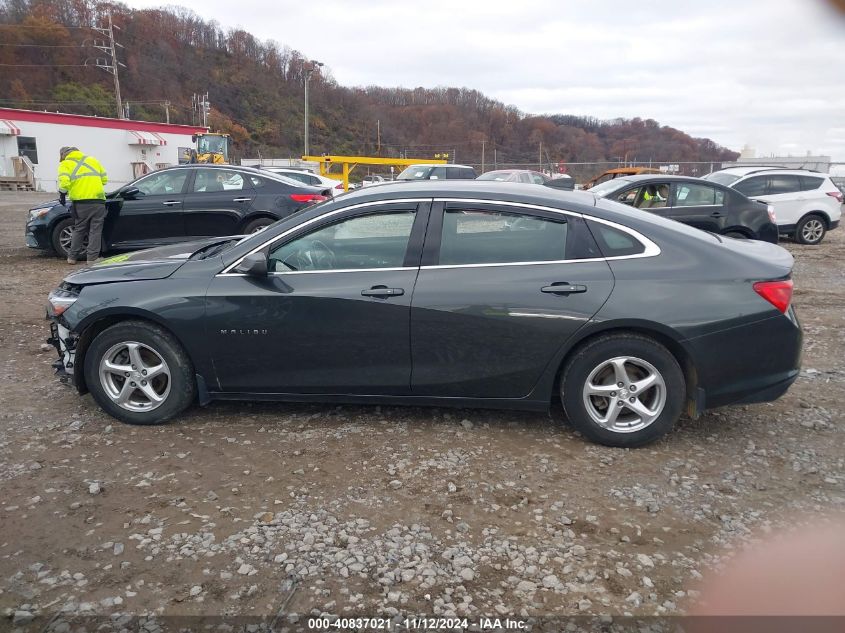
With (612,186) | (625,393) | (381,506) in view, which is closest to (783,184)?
(612,186)

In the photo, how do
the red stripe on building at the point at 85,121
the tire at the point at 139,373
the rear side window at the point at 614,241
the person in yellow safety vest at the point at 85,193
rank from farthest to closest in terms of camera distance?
the red stripe on building at the point at 85,121
the person in yellow safety vest at the point at 85,193
the tire at the point at 139,373
the rear side window at the point at 614,241

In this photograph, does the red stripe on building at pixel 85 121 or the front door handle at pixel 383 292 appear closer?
the front door handle at pixel 383 292

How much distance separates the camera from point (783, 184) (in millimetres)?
13273

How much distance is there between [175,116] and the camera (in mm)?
88188

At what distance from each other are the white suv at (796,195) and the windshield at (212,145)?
33.5 meters

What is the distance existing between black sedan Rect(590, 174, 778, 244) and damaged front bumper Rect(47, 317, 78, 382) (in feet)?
25.8

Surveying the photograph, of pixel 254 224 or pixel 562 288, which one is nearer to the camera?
pixel 562 288

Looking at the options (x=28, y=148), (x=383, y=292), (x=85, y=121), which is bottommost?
(x=383, y=292)

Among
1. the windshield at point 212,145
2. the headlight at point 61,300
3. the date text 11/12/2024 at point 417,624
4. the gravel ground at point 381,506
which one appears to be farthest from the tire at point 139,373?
the windshield at point 212,145

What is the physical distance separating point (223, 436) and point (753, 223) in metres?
8.89

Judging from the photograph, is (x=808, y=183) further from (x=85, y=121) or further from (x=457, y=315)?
(x=85, y=121)

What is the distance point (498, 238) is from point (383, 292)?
0.80 meters

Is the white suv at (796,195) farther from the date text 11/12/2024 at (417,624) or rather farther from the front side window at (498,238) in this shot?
the date text 11/12/2024 at (417,624)

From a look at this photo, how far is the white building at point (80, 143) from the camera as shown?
3725 centimetres
